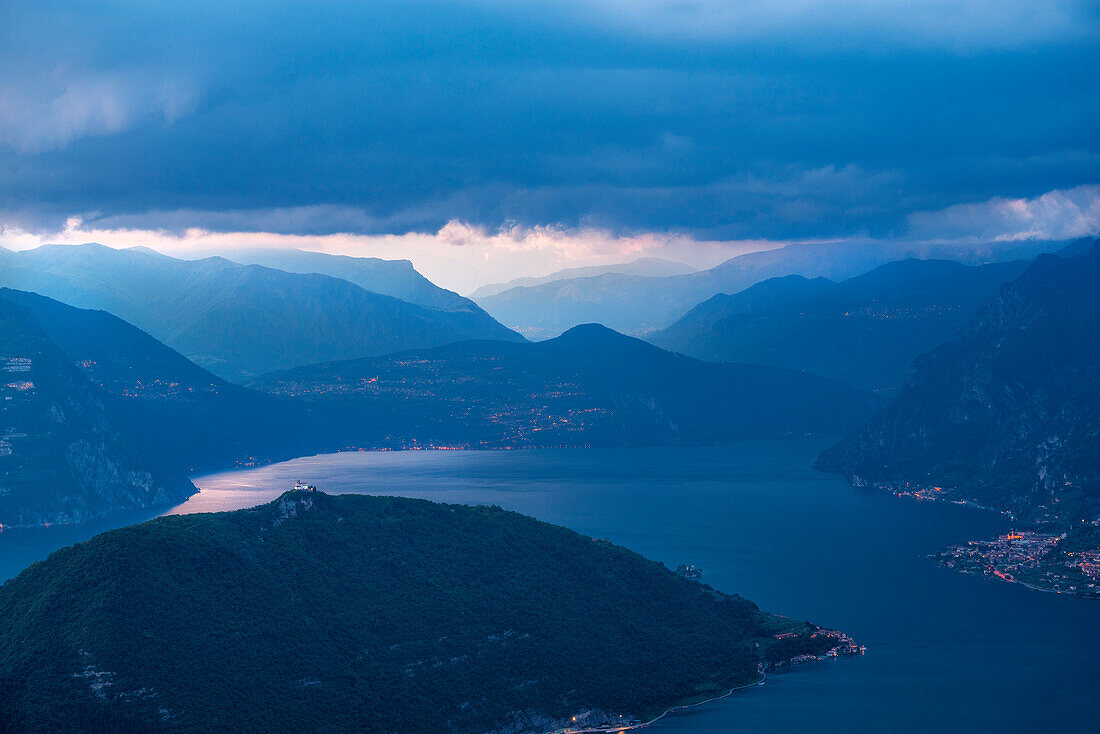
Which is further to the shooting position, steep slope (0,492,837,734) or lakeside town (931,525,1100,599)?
lakeside town (931,525,1100,599)

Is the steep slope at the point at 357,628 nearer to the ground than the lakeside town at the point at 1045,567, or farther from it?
farther from it

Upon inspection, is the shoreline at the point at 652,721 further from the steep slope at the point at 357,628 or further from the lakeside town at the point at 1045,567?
the lakeside town at the point at 1045,567

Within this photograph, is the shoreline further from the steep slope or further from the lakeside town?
the lakeside town

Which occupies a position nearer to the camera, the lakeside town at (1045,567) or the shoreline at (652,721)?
the shoreline at (652,721)

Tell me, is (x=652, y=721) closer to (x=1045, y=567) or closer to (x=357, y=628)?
(x=357, y=628)

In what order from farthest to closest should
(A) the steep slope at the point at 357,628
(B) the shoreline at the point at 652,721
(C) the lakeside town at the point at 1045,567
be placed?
(C) the lakeside town at the point at 1045,567
(B) the shoreline at the point at 652,721
(A) the steep slope at the point at 357,628

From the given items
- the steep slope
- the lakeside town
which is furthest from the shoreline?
the lakeside town

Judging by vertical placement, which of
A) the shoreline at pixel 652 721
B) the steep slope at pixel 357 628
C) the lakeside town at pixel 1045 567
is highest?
the steep slope at pixel 357 628

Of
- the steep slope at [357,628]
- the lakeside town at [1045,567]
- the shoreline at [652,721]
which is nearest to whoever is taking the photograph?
the steep slope at [357,628]

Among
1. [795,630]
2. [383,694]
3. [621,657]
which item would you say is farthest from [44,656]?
[795,630]

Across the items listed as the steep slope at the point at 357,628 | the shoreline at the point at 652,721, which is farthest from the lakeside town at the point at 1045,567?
the shoreline at the point at 652,721
